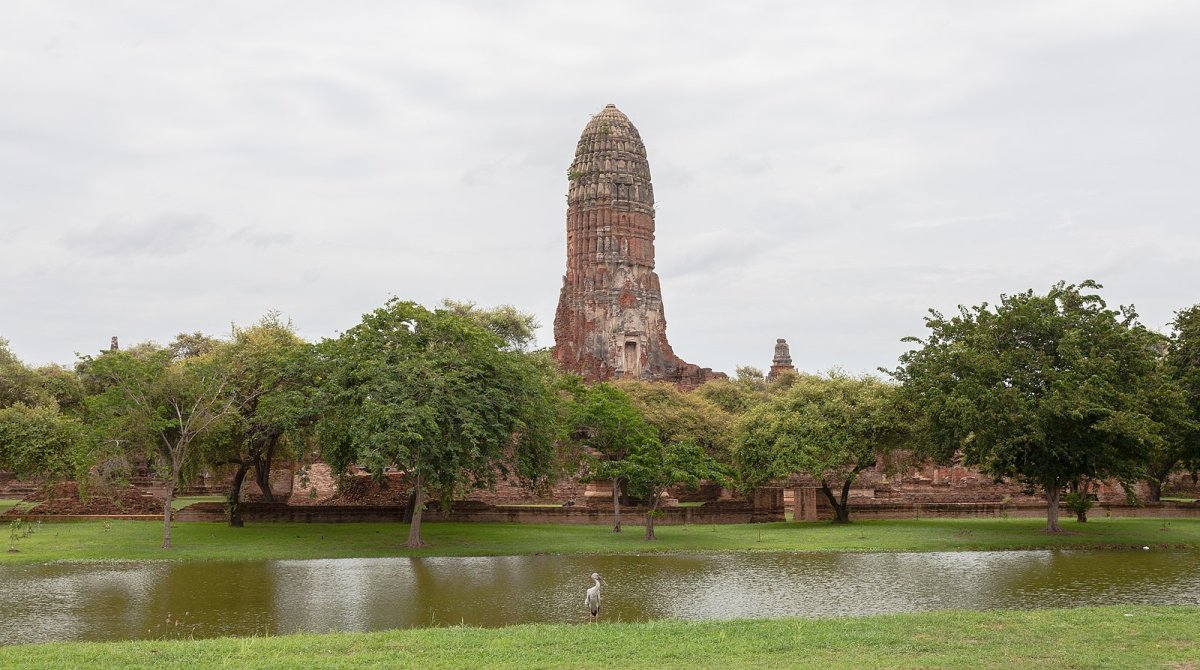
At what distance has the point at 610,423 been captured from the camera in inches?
1394

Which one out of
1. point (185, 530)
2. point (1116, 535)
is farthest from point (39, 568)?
point (1116, 535)

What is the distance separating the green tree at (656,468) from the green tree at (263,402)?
9.51 metres

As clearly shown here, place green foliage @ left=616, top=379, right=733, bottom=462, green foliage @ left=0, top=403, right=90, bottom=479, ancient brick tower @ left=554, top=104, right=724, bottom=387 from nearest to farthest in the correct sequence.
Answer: green foliage @ left=0, top=403, right=90, bottom=479 < green foliage @ left=616, top=379, right=733, bottom=462 < ancient brick tower @ left=554, top=104, right=724, bottom=387

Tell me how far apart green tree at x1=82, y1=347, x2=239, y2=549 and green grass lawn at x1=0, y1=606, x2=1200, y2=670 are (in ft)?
53.2

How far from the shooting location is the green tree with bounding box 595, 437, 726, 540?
3306cm

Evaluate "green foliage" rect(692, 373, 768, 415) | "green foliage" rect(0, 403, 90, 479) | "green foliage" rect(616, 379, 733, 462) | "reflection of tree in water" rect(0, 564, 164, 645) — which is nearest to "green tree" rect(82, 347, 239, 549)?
"reflection of tree in water" rect(0, 564, 164, 645)

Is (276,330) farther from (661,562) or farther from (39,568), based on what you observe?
(661,562)

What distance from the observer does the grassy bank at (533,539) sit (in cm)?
2897

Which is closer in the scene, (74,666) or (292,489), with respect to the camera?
(74,666)

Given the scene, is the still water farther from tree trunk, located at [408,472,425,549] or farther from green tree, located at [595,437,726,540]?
green tree, located at [595,437,726,540]

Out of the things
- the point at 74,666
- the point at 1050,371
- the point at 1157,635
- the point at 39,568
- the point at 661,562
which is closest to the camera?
the point at 74,666

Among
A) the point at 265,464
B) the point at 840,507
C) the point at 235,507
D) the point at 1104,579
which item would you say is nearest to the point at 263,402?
the point at 235,507

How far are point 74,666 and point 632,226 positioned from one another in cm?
8643

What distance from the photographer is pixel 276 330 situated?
1800 inches
